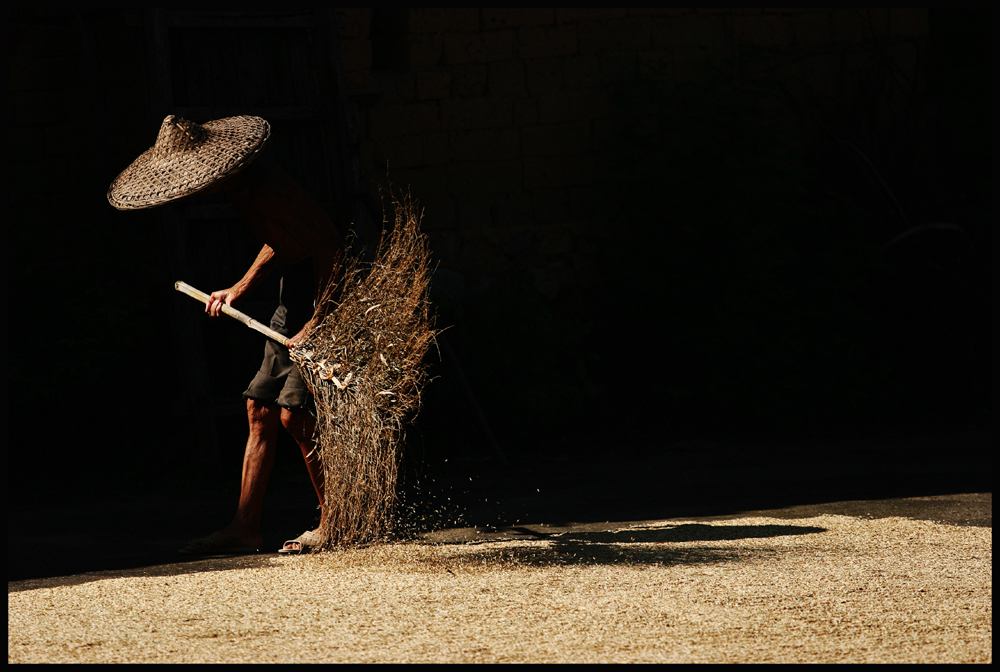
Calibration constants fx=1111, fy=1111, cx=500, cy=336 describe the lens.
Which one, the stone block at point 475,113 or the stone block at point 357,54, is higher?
the stone block at point 357,54

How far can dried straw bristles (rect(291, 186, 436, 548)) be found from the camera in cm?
480

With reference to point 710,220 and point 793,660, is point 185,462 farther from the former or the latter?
point 793,660

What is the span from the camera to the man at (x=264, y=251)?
4.84 m

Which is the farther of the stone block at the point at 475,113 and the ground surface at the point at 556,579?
the stone block at the point at 475,113

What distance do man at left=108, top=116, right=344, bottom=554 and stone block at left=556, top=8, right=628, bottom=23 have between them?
4435mm

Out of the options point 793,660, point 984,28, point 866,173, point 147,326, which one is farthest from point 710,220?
point 793,660

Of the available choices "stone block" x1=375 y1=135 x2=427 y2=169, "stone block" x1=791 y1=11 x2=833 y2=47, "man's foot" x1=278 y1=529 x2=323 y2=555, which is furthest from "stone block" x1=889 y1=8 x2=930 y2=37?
"man's foot" x1=278 y1=529 x2=323 y2=555

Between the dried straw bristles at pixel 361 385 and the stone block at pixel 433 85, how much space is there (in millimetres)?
3743

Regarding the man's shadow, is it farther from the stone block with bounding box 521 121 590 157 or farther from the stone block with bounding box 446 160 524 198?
the stone block with bounding box 521 121 590 157

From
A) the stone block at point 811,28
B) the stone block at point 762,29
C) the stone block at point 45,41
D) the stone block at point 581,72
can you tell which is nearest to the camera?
the stone block at point 45,41

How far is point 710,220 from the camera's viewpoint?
880cm

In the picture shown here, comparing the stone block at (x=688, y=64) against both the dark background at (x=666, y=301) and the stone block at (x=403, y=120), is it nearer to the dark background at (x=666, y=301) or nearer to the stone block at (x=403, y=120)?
the dark background at (x=666, y=301)

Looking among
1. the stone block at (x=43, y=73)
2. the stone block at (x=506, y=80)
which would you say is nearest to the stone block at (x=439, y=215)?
the stone block at (x=506, y=80)

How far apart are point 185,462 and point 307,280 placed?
282 cm
